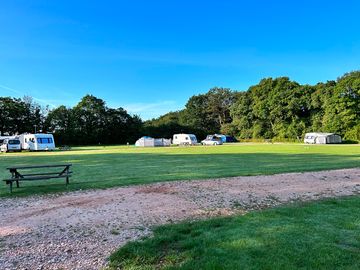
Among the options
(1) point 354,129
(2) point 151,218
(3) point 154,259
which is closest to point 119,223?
(2) point 151,218

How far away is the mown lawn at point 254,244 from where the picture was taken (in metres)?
3.55

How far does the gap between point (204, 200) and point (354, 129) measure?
5434 centimetres

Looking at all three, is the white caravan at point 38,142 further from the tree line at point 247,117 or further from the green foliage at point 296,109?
the green foliage at point 296,109

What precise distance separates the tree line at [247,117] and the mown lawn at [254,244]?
54534 mm

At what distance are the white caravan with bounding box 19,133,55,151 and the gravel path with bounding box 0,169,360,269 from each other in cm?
3350

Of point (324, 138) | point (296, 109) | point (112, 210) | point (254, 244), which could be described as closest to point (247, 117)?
point (296, 109)

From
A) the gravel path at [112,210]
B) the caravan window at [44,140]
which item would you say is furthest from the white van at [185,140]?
the gravel path at [112,210]

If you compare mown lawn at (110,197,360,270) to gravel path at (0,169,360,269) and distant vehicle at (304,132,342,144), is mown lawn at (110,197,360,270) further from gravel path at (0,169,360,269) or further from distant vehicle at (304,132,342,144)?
distant vehicle at (304,132,342,144)

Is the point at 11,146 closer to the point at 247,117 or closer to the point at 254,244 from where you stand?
the point at 254,244

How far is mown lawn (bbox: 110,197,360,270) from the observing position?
3551 millimetres

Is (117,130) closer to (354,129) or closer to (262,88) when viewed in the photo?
(262,88)

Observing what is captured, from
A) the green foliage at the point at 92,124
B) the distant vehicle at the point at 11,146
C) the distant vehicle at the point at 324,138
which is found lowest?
the distant vehicle at the point at 324,138

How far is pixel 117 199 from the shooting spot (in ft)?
23.9

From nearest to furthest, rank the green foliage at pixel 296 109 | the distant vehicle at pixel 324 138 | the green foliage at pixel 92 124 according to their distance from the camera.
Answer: the distant vehicle at pixel 324 138 → the green foliage at pixel 296 109 → the green foliage at pixel 92 124
